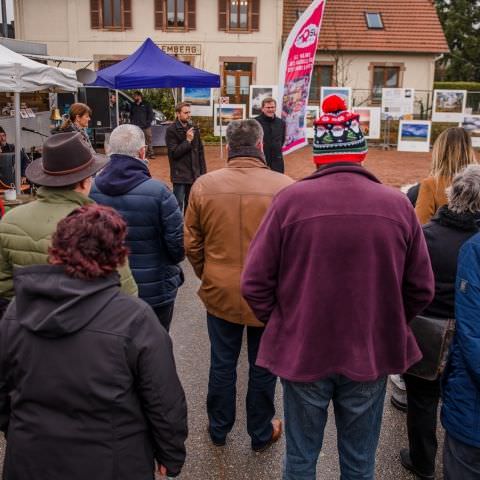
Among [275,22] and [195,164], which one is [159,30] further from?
[195,164]

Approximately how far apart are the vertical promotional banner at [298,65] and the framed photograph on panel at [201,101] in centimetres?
1464

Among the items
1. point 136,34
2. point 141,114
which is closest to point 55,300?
point 141,114

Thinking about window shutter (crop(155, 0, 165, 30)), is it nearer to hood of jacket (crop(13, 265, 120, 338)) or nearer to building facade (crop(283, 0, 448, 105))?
building facade (crop(283, 0, 448, 105))

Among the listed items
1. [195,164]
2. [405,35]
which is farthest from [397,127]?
[195,164]

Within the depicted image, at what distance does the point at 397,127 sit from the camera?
23.6 m

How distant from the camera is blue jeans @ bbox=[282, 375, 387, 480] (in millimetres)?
2312

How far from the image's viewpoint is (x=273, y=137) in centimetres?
991

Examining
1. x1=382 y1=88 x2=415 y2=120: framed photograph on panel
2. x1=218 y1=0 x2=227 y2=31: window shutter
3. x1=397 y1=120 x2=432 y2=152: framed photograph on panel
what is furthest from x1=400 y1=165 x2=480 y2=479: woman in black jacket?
x1=218 y1=0 x2=227 y2=31: window shutter

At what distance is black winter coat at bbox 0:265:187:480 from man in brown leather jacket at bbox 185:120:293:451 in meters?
1.28

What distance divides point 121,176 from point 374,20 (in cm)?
2773

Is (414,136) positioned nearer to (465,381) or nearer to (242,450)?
(242,450)

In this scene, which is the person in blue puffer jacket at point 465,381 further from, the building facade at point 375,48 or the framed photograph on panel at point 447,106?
the building facade at point 375,48

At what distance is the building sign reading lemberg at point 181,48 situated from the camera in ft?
86.1

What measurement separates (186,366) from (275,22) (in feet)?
A: 79.0
